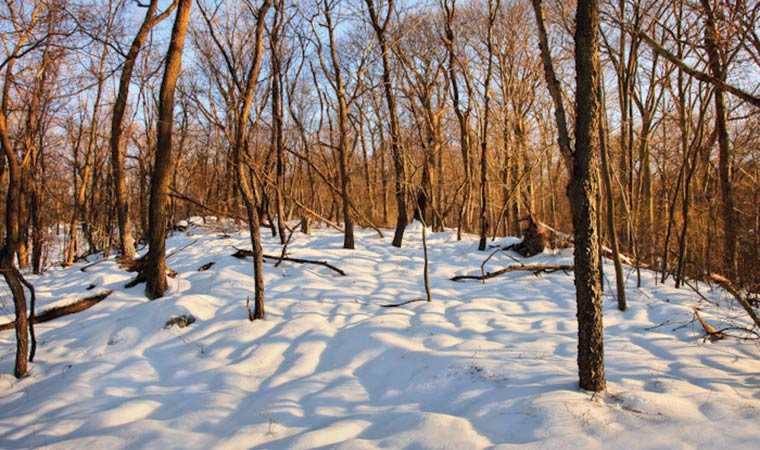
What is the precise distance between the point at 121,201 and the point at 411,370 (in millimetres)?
8891

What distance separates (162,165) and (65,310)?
2.77m

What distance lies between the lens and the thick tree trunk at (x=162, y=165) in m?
6.29

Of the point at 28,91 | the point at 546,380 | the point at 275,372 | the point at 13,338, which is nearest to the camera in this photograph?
the point at 546,380

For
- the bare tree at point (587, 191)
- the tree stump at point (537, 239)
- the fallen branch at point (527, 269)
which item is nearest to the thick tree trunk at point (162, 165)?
the fallen branch at point (527, 269)

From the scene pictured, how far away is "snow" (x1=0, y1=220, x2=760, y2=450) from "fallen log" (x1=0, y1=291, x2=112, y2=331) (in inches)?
7.3

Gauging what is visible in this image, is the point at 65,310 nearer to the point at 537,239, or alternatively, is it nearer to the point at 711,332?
the point at 711,332

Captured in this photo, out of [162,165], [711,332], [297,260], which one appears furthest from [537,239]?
[162,165]

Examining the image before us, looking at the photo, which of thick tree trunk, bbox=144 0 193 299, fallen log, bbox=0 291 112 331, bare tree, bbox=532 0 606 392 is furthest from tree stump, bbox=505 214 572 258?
fallen log, bbox=0 291 112 331

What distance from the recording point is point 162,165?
630 cm

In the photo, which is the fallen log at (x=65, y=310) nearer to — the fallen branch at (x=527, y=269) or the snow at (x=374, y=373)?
the snow at (x=374, y=373)

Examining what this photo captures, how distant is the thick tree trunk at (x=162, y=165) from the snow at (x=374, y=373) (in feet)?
1.42

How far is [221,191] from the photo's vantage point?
79.0 ft

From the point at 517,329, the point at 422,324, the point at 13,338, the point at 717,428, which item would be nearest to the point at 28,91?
the point at 13,338

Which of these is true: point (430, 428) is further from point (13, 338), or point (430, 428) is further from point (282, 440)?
point (13, 338)
